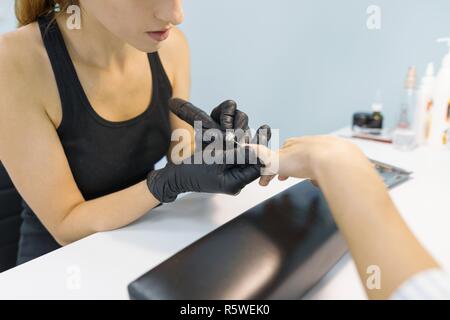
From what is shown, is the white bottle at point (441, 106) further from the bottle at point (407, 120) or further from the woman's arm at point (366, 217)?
the woman's arm at point (366, 217)

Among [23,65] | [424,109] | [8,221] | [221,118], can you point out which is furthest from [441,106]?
[8,221]

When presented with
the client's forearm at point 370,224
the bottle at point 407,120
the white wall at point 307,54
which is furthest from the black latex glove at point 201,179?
the white wall at point 307,54

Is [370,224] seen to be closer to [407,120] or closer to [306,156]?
[306,156]

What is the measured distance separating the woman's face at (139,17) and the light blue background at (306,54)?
27.3 inches

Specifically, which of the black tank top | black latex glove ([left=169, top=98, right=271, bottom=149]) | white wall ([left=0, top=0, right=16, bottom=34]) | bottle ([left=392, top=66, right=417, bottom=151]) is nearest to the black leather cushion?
the black tank top

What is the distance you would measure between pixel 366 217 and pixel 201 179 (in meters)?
0.28

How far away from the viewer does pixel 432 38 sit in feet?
3.39

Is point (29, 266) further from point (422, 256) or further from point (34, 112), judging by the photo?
point (422, 256)

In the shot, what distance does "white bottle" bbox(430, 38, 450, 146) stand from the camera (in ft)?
3.11

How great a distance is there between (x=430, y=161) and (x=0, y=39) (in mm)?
950

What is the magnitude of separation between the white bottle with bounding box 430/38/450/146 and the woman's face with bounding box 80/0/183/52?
70 cm

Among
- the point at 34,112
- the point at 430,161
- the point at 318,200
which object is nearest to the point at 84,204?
the point at 34,112

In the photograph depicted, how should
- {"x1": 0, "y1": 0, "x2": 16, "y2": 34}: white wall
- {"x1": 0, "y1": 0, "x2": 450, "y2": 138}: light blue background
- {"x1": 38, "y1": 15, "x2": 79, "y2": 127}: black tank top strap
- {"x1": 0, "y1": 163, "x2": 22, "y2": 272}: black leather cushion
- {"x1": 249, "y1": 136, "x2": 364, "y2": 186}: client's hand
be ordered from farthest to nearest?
{"x1": 0, "y1": 0, "x2": 16, "y2": 34}: white wall, {"x1": 0, "y1": 0, "x2": 450, "y2": 138}: light blue background, {"x1": 0, "y1": 163, "x2": 22, "y2": 272}: black leather cushion, {"x1": 38, "y1": 15, "x2": 79, "y2": 127}: black tank top strap, {"x1": 249, "y1": 136, "x2": 364, "y2": 186}: client's hand

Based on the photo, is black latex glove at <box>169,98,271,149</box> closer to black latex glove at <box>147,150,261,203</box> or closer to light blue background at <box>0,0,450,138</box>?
black latex glove at <box>147,150,261,203</box>
